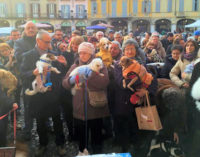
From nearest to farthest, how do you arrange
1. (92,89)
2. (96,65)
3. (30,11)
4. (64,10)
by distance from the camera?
(96,65) < (92,89) < (30,11) < (64,10)

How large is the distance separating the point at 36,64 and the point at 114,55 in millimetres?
1236

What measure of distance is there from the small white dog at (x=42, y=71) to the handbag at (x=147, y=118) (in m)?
1.22

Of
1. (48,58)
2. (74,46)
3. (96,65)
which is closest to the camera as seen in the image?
(96,65)

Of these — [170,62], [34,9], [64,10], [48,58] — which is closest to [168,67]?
[170,62]

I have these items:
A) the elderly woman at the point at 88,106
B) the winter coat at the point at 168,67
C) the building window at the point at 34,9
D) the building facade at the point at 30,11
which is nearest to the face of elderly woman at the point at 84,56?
the elderly woman at the point at 88,106

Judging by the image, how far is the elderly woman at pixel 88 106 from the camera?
289 centimetres

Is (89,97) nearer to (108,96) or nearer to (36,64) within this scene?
(108,96)

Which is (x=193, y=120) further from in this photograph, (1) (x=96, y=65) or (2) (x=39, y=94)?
(2) (x=39, y=94)

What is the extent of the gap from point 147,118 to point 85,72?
944 millimetres

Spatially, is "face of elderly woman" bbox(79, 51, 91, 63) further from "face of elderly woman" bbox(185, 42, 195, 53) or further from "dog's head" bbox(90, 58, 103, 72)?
"face of elderly woman" bbox(185, 42, 195, 53)

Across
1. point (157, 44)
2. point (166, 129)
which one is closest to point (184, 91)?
point (166, 129)

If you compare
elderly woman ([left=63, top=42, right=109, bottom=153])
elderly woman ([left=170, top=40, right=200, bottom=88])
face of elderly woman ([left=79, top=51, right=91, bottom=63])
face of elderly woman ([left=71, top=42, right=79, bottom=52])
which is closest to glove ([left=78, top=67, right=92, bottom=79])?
elderly woman ([left=63, top=42, right=109, bottom=153])

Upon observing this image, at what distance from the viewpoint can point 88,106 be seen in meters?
2.98

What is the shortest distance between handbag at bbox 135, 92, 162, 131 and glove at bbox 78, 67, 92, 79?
73 centimetres
